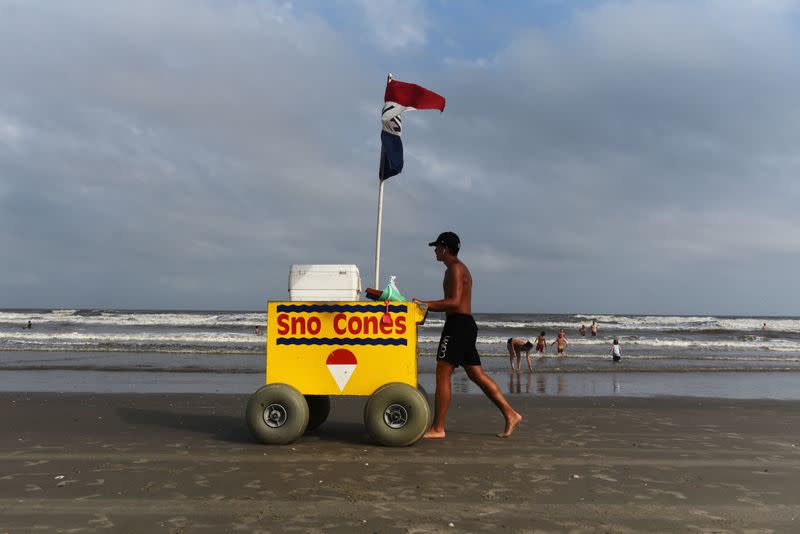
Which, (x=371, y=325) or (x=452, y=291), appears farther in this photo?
(x=452, y=291)

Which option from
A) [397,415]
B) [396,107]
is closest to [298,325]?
[397,415]

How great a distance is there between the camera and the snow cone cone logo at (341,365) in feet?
19.0

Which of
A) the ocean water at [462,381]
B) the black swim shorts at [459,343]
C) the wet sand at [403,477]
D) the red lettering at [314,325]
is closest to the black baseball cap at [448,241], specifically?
the black swim shorts at [459,343]

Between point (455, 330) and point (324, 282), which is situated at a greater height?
point (324, 282)

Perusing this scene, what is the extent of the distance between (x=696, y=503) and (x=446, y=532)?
1826mm

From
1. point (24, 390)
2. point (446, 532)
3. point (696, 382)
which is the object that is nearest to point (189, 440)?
point (446, 532)

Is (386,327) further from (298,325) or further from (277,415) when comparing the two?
(277,415)

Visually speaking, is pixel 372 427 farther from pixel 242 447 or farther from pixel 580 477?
pixel 580 477

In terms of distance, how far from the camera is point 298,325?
5.87m

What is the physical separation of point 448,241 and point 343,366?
66.2 inches

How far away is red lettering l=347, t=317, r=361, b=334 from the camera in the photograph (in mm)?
5785

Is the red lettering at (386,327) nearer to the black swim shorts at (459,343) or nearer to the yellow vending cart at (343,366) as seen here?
the yellow vending cart at (343,366)

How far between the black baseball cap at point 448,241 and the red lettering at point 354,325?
111 centimetres

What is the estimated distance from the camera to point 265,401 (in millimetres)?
5750
